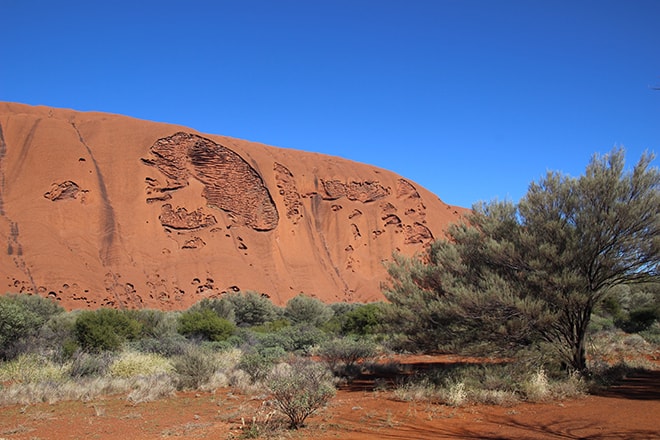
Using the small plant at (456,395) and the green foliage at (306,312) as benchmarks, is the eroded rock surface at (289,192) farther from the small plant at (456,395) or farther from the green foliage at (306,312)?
the small plant at (456,395)

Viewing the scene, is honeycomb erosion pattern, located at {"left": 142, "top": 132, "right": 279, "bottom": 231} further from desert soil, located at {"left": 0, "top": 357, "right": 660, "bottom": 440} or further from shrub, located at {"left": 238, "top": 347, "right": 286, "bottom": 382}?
desert soil, located at {"left": 0, "top": 357, "right": 660, "bottom": 440}

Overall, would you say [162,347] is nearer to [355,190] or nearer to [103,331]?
[103,331]

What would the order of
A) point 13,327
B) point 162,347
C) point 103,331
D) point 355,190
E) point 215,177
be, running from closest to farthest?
1. point 13,327
2. point 162,347
3. point 103,331
4. point 215,177
5. point 355,190

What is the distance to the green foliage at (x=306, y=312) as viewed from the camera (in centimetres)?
3133

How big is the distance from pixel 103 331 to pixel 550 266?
13373 mm

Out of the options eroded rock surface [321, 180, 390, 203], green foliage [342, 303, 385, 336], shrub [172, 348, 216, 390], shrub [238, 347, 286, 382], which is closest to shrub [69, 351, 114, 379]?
shrub [172, 348, 216, 390]

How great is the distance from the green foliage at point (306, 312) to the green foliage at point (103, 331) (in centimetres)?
1433

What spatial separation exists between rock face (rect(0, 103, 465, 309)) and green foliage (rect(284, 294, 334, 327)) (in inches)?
273

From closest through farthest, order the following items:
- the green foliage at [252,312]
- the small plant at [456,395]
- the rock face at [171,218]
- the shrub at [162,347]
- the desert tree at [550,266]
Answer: the small plant at [456,395] < the desert tree at [550,266] < the shrub at [162,347] < the green foliage at [252,312] < the rock face at [171,218]

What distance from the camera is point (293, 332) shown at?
2014 centimetres

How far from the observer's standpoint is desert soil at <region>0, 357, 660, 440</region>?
→ 6973mm

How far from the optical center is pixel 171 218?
46.2 meters

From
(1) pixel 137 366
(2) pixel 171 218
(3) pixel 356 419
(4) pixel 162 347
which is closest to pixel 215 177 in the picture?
(2) pixel 171 218

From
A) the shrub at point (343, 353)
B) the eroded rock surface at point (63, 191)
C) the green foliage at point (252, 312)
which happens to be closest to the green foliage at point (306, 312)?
the green foliage at point (252, 312)
